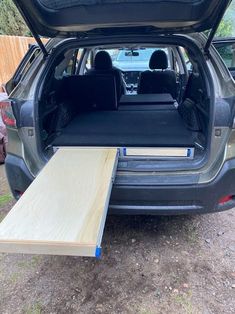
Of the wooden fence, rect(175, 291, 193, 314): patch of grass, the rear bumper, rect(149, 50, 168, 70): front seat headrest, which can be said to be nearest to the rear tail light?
the rear bumper

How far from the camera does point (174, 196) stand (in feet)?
6.49

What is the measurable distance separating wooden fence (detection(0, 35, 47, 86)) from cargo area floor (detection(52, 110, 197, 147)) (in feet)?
20.8

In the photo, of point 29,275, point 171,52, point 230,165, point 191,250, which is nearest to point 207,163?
point 230,165

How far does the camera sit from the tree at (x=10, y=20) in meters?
9.79

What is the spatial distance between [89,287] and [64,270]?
257 mm

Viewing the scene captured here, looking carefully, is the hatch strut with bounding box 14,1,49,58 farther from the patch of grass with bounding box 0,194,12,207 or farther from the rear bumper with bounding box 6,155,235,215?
the patch of grass with bounding box 0,194,12,207

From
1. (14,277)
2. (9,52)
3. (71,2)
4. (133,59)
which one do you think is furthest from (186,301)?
(9,52)

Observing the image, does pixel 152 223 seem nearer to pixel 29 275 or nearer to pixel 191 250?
pixel 191 250

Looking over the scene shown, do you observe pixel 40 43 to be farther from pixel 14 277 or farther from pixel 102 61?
pixel 102 61

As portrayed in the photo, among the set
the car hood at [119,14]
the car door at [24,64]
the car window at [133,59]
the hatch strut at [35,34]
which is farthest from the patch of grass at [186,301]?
the car window at [133,59]

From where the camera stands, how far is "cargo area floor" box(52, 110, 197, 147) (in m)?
2.35

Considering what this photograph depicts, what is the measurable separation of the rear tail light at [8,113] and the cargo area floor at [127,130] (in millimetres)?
357

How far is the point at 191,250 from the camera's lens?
2.33m

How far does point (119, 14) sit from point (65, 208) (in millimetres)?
1272
